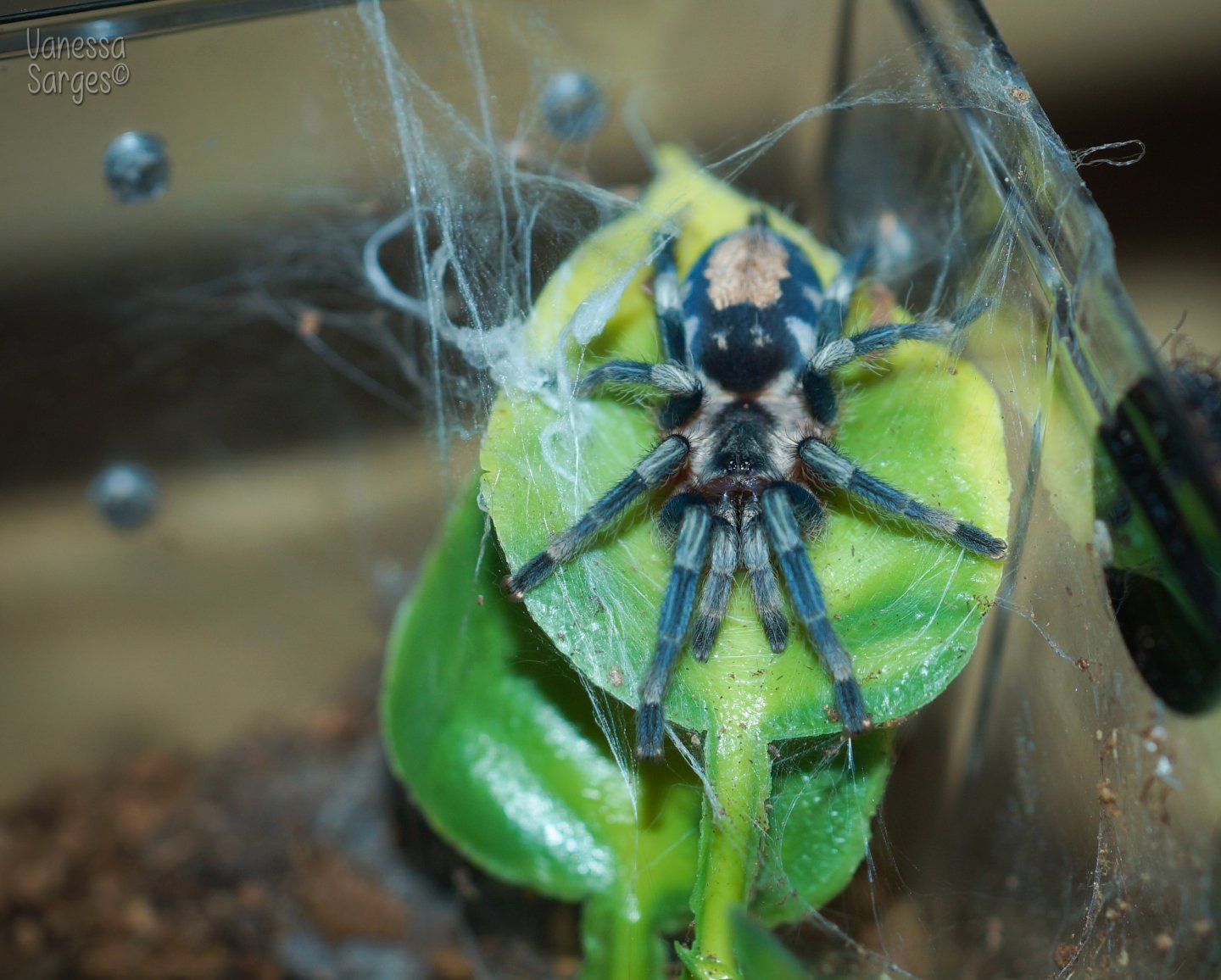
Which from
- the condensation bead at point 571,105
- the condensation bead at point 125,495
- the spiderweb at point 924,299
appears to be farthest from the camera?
the condensation bead at point 125,495

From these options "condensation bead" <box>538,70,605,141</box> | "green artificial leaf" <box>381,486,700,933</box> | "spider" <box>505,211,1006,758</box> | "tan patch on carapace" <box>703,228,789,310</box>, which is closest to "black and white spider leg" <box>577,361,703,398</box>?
"spider" <box>505,211,1006,758</box>

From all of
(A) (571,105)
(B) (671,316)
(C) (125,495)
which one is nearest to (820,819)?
(B) (671,316)

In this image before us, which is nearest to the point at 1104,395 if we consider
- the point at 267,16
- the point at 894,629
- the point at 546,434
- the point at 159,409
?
the point at 894,629

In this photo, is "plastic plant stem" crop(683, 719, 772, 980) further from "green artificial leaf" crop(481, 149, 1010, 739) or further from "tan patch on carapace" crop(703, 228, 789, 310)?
"tan patch on carapace" crop(703, 228, 789, 310)

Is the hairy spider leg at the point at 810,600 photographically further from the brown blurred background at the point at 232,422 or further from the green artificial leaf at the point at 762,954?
the brown blurred background at the point at 232,422

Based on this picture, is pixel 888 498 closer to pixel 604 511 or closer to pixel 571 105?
pixel 604 511

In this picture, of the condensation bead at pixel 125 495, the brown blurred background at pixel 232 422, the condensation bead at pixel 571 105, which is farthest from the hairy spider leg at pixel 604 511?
the condensation bead at pixel 125 495
